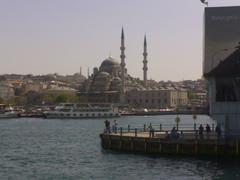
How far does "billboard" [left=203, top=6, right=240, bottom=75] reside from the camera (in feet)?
172

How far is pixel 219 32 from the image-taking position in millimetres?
53500

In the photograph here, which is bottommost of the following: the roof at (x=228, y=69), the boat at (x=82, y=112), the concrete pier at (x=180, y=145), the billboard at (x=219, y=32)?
the concrete pier at (x=180, y=145)

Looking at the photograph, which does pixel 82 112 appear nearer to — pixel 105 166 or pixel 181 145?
pixel 181 145

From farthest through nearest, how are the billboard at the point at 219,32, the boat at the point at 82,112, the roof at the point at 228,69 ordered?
the boat at the point at 82,112 < the billboard at the point at 219,32 < the roof at the point at 228,69

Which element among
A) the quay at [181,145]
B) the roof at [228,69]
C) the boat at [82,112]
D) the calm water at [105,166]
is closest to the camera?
the calm water at [105,166]

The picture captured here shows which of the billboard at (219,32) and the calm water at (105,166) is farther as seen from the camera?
the billboard at (219,32)

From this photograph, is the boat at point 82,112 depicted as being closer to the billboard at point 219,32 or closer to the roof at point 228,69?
the billboard at point 219,32

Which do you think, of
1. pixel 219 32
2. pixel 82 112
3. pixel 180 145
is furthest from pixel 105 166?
pixel 82 112

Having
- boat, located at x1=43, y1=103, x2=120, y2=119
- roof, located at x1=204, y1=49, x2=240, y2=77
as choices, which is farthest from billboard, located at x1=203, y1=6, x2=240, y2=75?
boat, located at x1=43, y1=103, x2=120, y2=119

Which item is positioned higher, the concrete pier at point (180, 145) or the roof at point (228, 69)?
the roof at point (228, 69)

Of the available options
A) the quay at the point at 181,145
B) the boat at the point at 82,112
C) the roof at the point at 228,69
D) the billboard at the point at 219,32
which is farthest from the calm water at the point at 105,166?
the boat at the point at 82,112

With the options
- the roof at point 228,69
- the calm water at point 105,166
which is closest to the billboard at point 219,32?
the roof at point 228,69

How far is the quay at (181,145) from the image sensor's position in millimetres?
43406

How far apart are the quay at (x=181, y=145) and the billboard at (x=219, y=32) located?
24.5 ft
